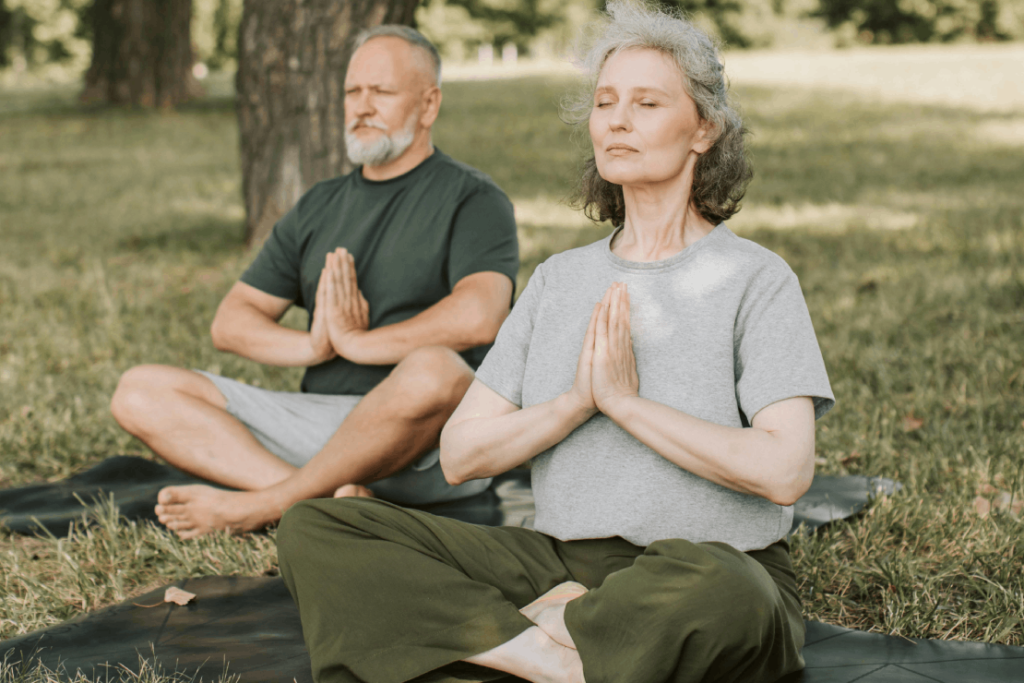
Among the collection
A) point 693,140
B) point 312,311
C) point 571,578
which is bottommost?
point 571,578

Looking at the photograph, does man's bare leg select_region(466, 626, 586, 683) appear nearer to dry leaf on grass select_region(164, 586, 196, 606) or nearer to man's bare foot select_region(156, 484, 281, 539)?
dry leaf on grass select_region(164, 586, 196, 606)

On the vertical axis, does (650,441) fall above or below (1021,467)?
above

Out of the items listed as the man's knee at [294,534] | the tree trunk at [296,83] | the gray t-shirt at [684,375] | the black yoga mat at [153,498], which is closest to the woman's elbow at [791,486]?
the gray t-shirt at [684,375]

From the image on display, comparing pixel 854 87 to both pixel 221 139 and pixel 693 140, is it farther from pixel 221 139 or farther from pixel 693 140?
pixel 693 140

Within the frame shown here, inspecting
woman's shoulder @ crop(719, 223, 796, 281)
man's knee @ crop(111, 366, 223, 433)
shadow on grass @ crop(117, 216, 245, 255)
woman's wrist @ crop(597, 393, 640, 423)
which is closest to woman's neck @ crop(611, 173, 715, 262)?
woman's shoulder @ crop(719, 223, 796, 281)

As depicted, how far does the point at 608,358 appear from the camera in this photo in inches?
83.6

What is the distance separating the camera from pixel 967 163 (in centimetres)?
1130

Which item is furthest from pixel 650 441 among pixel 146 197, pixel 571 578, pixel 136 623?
pixel 146 197

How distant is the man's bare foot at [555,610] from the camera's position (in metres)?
2.13

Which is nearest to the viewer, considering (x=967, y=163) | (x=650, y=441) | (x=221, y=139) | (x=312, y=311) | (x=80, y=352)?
(x=650, y=441)

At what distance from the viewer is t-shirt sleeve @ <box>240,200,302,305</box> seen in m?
3.66

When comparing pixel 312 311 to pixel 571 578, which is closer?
pixel 571 578

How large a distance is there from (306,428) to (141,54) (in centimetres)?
1947

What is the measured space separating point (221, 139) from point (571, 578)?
615 inches
